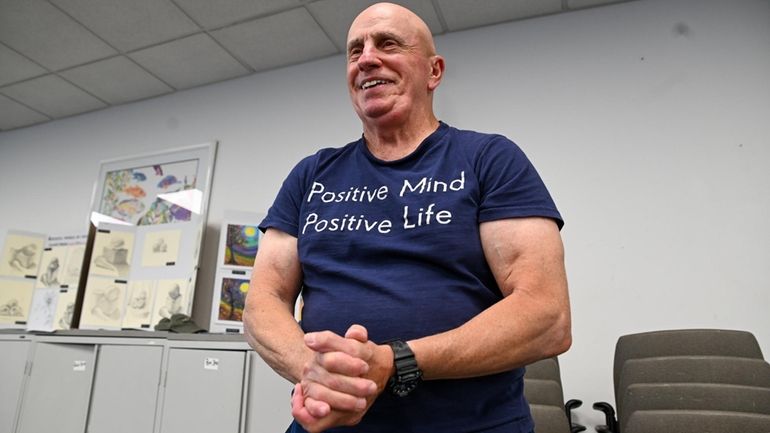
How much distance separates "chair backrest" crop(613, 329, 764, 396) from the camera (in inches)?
78.0

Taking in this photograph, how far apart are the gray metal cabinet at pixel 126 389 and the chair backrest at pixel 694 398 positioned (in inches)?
86.1

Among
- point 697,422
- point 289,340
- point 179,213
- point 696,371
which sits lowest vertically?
point 697,422

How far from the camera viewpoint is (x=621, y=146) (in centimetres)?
273

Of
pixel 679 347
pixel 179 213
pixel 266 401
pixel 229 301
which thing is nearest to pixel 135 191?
pixel 179 213

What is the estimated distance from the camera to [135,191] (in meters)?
3.90

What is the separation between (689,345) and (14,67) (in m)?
4.66

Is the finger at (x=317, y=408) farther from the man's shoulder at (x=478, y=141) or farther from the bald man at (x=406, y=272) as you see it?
the man's shoulder at (x=478, y=141)

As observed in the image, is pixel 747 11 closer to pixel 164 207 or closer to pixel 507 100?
pixel 507 100

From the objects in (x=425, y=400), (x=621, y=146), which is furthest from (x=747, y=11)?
(x=425, y=400)

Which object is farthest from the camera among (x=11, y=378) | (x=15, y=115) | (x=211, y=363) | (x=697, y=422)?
(x=15, y=115)

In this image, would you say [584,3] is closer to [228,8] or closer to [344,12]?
[344,12]

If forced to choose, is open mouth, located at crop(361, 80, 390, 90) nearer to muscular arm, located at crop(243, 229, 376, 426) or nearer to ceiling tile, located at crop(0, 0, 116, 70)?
muscular arm, located at crop(243, 229, 376, 426)

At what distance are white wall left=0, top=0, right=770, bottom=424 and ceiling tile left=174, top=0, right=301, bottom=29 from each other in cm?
65

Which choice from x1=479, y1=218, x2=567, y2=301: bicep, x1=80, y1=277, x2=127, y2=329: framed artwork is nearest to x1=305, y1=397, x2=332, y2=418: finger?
x1=479, y1=218, x2=567, y2=301: bicep
